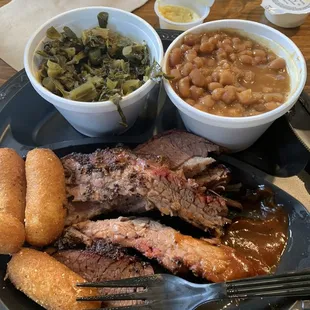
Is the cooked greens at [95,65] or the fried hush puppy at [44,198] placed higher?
the cooked greens at [95,65]

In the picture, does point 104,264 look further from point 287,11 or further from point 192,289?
point 287,11

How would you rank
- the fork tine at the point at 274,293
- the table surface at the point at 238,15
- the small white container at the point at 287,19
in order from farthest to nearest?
the small white container at the point at 287,19 → the table surface at the point at 238,15 → the fork tine at the point at 274,293

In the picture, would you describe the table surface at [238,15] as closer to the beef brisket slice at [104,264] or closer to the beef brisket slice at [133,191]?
the beef brisket slice at [133,191]

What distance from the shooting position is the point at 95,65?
2.10 meters

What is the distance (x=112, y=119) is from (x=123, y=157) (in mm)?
264

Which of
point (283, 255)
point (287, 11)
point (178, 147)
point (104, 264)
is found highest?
point (287, 11)

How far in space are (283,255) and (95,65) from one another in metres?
1.28

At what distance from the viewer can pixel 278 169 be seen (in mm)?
2016

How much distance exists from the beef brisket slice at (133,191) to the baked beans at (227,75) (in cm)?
37

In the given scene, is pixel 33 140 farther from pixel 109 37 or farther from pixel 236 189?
pixel 236 189

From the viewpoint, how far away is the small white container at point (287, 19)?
2.71 meters

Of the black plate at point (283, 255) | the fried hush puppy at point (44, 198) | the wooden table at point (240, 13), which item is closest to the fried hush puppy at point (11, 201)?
the fried hush puppy at point (44, 198)

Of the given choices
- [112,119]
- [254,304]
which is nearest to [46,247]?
[112,119]

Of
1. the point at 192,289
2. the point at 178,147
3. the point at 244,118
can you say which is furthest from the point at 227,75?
Result: the point at 192,289
